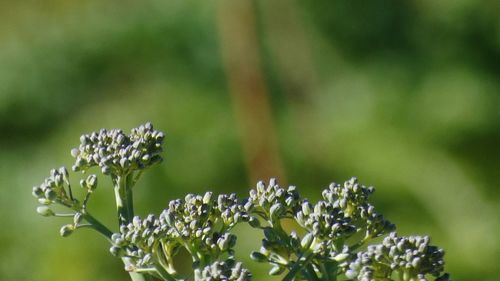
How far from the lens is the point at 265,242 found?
1378 mm

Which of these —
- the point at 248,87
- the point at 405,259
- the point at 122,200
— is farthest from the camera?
the point at 248,87

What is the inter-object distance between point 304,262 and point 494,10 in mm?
6254

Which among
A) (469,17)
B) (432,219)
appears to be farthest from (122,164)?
(469,17)

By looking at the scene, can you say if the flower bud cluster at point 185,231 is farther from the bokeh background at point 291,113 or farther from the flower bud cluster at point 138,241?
the bokeh background at point 291,113

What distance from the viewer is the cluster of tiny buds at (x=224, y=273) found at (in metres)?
1.22

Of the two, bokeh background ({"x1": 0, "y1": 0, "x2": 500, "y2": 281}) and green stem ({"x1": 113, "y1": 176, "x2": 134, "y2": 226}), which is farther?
bokeh background ({"x1": 0, "y1": 0, "x2": 500, "y2": 281})

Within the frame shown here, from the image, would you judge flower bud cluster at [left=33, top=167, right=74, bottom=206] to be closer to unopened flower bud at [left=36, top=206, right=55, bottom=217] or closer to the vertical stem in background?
unopened flower bud at [left=36, top=206, right=55, bottom=217]

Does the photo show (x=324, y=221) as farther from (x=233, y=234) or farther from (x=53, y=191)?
(x=53, y=191)

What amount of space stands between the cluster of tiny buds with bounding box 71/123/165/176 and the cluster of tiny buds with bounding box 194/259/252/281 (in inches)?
12.1

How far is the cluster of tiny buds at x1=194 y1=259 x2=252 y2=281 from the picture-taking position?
48.1 inches

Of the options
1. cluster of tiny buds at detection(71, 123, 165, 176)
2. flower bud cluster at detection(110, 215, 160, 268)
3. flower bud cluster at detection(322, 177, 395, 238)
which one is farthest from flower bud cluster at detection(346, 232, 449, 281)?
cluster of tiny buds at detection(71, 123, 165, 176)

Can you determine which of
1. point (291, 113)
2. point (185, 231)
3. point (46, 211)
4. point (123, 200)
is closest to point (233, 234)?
point (185, 231)

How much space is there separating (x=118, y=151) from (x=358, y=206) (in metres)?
0.39

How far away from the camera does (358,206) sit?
1520mm
